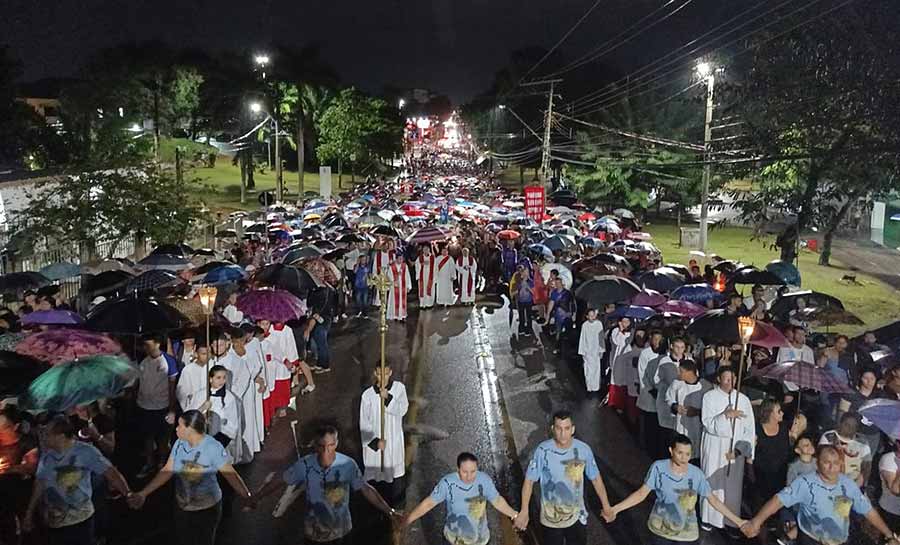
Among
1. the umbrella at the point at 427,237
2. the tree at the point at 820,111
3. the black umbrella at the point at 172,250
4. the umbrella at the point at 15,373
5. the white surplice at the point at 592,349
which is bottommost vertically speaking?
the white surplice at the point at 592,349

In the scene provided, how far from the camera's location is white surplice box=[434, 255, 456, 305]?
2011cm

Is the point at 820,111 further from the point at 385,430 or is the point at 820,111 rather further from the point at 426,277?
the point at 385,430

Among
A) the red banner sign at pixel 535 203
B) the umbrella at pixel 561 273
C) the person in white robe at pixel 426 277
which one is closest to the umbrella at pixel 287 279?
the umbrella at pixel 561 273

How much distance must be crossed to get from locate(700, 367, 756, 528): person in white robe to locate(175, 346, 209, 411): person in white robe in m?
5.14

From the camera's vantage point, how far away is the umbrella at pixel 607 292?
12.1 m

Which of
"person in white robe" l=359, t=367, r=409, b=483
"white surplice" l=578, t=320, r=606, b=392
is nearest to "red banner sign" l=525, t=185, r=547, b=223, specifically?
"white surplice" l=578, t=320, r=606, b=392

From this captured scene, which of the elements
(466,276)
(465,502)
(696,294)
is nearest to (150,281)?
(696,294)

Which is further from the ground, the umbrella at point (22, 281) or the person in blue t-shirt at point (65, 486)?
the umbrella at point (22, 281)

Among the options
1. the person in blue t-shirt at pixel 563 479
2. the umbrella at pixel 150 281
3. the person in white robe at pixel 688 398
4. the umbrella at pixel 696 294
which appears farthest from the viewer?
the umbrella at pixel 150 281

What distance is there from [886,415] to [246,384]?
6558 mm

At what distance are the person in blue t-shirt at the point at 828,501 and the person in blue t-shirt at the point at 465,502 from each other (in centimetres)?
224

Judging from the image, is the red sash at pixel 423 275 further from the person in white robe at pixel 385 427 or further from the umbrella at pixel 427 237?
the person in white robe at pixel 385 427

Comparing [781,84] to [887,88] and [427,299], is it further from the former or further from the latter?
[427,299]

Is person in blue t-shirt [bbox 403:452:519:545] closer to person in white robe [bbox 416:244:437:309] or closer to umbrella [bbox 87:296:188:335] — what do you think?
umbrella [bbox 87:296:188:335]
